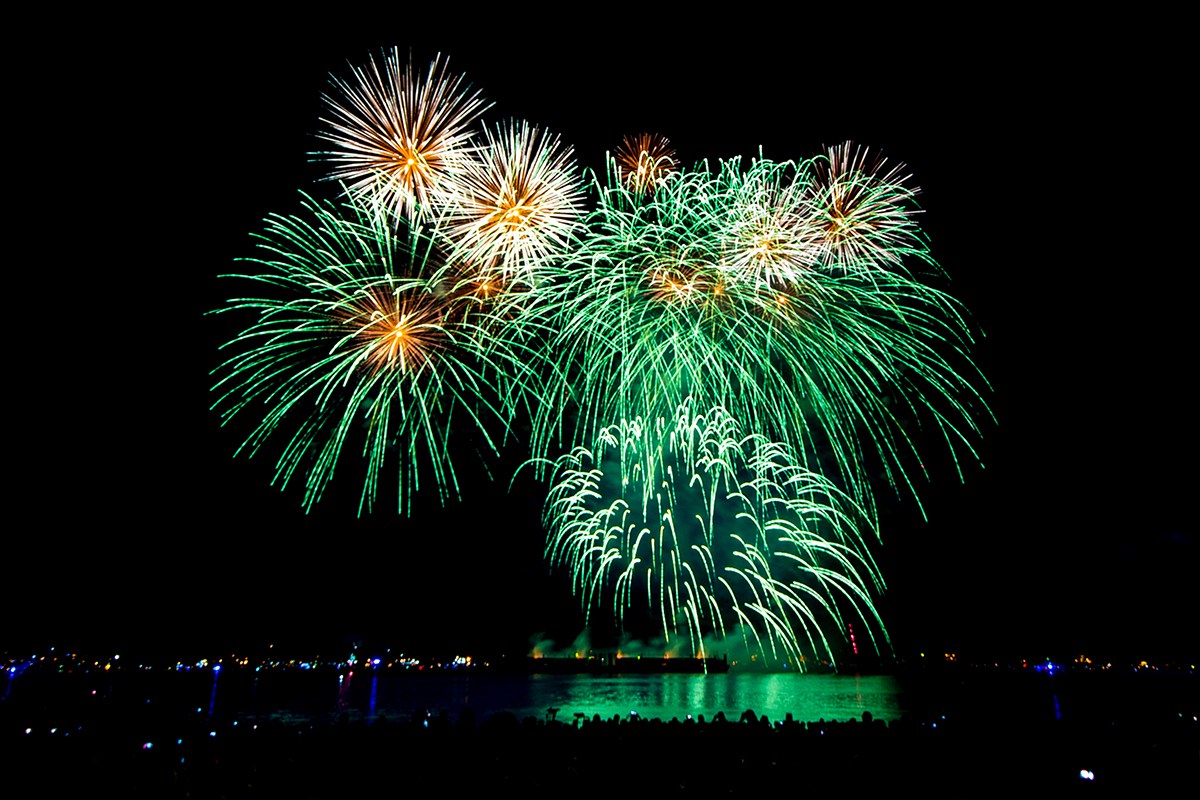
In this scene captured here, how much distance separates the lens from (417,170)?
35.2ft

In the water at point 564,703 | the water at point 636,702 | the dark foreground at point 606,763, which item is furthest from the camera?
the water at point 636,702

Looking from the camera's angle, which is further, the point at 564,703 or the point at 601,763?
the point at 564,703

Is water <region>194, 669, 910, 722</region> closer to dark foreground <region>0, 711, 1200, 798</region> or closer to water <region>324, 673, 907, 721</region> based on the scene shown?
water <region>324, 673, 907, 721</region>

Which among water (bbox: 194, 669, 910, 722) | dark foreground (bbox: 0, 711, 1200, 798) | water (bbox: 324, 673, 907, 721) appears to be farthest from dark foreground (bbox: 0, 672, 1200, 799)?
water (bbox: 324, 673, 907, 721)

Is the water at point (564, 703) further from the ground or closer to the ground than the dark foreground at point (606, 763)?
closer to the ground

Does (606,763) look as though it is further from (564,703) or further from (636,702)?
(564,703)

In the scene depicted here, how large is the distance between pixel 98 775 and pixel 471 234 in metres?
Result: 8.91

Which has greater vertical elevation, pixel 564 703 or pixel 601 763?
pixel 601 763

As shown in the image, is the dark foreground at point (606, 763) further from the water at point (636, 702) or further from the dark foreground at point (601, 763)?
the water at point (636, 702)

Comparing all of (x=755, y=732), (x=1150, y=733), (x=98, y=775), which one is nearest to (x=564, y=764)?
(x=755, y=732)

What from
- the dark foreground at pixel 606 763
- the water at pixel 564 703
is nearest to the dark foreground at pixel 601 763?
the dark foreground at pixel 606 763

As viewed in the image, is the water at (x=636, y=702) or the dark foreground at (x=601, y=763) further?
the water at (x=636, y=702)

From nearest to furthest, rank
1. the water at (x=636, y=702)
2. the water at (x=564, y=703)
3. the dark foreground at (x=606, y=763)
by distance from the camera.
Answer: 1. the dark foreground at (x=606, y=763)
2. the water at (x=564, y=703)
3. the water at (x=636, y=702)

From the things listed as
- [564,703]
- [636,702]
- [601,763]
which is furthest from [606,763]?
[564,703]
